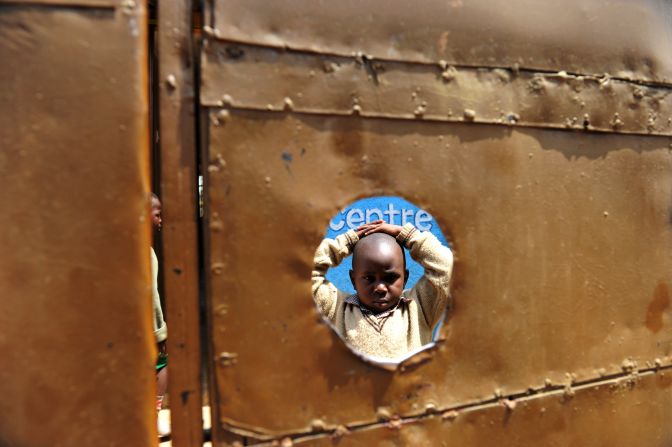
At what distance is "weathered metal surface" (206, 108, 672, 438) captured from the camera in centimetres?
127

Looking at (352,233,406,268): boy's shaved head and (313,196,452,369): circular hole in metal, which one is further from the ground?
(352,233,406,268): boy's shaved head

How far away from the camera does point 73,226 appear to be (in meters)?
1.12

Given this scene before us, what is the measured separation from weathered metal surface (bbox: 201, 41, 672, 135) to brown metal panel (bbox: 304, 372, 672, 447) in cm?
89

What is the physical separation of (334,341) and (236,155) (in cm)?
57

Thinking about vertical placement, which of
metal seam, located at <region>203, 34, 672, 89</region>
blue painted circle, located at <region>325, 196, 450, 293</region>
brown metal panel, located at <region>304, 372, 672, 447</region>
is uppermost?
metal seam, located at <region>203, 34, 672, 89</region>

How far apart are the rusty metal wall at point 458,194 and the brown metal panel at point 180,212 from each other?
0.06m

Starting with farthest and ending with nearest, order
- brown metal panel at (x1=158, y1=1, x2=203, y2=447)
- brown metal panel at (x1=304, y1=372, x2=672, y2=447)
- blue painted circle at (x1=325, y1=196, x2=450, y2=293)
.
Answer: blue painted circle at (x1=325, y1=196, x2=450, y2=293), brown metal panel at (x1=304, y1=372, x2=672, y2=447), brown metal panel at (x1=158, y1=1, x2=203, y2=447)

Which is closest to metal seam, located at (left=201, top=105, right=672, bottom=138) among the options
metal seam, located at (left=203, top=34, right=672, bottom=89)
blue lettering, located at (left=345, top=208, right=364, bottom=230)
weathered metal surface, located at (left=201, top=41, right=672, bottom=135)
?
weathered metal surface, located at (left=201, top=41, right=672, bottom=135)

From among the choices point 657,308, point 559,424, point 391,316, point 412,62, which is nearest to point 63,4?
point 412,62

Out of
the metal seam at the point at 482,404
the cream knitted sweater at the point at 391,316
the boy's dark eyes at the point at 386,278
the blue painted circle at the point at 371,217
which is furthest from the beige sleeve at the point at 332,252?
the blue painted circle at the point at 371,217

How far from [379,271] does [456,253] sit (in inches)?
24.4

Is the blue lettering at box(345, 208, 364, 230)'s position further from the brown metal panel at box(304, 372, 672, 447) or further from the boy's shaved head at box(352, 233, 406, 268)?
the brown metal panel at box(304, 372, 672, 447)

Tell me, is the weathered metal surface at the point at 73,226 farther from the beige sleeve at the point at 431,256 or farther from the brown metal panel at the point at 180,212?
the beige sleeve at the point at 431,256

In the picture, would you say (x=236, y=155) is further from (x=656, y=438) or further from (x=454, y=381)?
(x=656, y=438)
